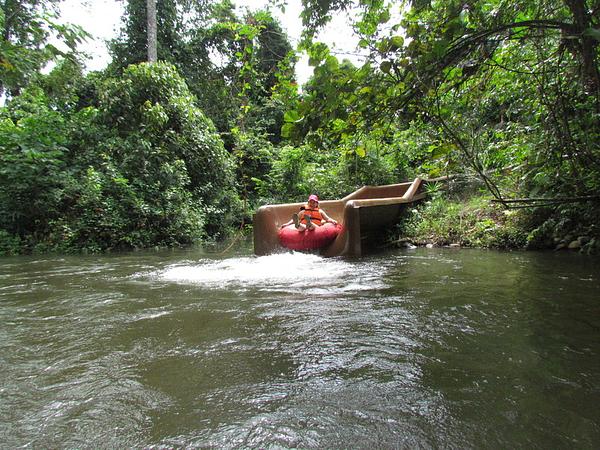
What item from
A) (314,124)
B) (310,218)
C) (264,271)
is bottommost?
(264,271)

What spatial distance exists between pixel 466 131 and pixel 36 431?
A: 322 centimetres

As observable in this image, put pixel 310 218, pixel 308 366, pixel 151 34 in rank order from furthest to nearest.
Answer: pixel 151 34 < pixel 310 218 < pixel 308 366

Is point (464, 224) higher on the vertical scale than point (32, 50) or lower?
lower

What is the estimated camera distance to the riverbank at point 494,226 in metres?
5.38

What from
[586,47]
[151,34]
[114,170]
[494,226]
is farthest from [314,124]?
[151,34]

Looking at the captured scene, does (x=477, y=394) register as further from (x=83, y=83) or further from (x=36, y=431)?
(x=83, y=83)

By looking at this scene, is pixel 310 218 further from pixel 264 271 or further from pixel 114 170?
pixel 114 170

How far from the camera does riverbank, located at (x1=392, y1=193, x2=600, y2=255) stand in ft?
17.6

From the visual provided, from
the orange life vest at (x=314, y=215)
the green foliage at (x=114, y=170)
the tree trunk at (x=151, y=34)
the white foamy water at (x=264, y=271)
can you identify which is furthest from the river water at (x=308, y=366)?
the tree trunk at (x=151, y=34)

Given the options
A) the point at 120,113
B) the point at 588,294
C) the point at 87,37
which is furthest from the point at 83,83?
the point at 588,294

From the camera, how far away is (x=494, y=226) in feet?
21.4

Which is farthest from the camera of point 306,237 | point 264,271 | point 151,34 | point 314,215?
point 151,34

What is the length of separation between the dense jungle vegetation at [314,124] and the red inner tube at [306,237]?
1572 mm

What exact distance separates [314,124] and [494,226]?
516 cm
